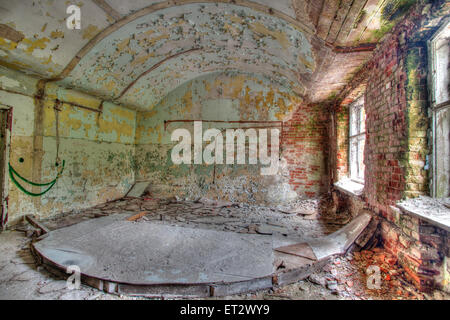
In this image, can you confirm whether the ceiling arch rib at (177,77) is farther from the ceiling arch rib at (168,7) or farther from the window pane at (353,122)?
the ceiling arch rib at (168,7)

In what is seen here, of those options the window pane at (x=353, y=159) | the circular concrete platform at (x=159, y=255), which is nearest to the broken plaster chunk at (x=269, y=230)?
the circular concrete platform at (x=159, y=255)

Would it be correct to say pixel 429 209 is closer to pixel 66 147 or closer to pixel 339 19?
pixel 339 19

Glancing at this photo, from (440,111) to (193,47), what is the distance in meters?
4.03

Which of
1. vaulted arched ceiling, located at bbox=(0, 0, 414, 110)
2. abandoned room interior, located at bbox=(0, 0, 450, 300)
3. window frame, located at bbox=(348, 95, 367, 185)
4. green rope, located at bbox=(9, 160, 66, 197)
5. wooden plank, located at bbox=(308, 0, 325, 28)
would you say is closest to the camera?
abandoned room interior, located at bbox=(0, 0, 450, 300)

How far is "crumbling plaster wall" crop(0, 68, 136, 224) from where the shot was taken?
366 centimetres

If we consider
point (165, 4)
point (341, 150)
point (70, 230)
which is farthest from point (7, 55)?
point (341, 150)

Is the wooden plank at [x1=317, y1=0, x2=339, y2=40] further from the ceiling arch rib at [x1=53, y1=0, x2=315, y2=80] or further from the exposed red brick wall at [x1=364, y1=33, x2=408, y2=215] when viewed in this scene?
the exposed red brick wall at [x1=364, y1=33, x2=408, y2=215]

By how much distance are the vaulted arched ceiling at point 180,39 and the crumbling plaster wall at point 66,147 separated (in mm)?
414

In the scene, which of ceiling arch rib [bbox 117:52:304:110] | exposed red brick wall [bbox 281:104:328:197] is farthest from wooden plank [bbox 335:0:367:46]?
exposed red brick wall [bbox 281:104:328:197]

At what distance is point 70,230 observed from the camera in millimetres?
3270

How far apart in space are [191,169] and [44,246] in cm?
365

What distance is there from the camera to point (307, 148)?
5375 mm

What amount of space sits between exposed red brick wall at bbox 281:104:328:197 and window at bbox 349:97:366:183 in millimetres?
686

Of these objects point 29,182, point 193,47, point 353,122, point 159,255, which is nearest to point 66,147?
point 29,182
